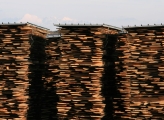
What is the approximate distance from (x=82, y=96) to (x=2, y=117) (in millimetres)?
3257

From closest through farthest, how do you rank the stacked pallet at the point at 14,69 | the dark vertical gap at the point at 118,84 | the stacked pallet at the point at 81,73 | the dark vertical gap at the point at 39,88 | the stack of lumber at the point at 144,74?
1. the stack of lumber at the point at 144,74
2. the stacked pallet at the point at 81,73
3. the dark vertical gap at the point at 118,84
4. the stacked pallet at the point at 14,69
5. the dark vertical gap at the point at 39,88

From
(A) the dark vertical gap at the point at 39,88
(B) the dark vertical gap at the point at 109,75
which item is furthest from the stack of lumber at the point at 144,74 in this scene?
(A) the dark vertical gap at the point at 39,88

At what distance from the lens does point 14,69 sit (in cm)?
1353

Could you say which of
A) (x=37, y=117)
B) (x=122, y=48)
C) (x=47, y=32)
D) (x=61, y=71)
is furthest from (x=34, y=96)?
(x=122, y=48)

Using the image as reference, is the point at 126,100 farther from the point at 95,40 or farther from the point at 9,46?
the point at 9,46

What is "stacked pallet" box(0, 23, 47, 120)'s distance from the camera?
1348cm

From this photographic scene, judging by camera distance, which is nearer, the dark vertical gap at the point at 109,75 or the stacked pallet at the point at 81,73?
the stacked pallet at the point at 81,73

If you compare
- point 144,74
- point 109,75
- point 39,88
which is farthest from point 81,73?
point 39,88

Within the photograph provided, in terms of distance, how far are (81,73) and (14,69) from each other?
264cm

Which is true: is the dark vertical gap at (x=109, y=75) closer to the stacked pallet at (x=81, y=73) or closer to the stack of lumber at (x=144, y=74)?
the stacked pallet at (x=81, y=73)

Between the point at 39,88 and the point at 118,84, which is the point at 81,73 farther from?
the point at 39,88

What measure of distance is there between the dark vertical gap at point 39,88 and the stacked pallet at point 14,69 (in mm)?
625

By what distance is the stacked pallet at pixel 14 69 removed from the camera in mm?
13477

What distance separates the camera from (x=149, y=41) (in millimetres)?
12672
